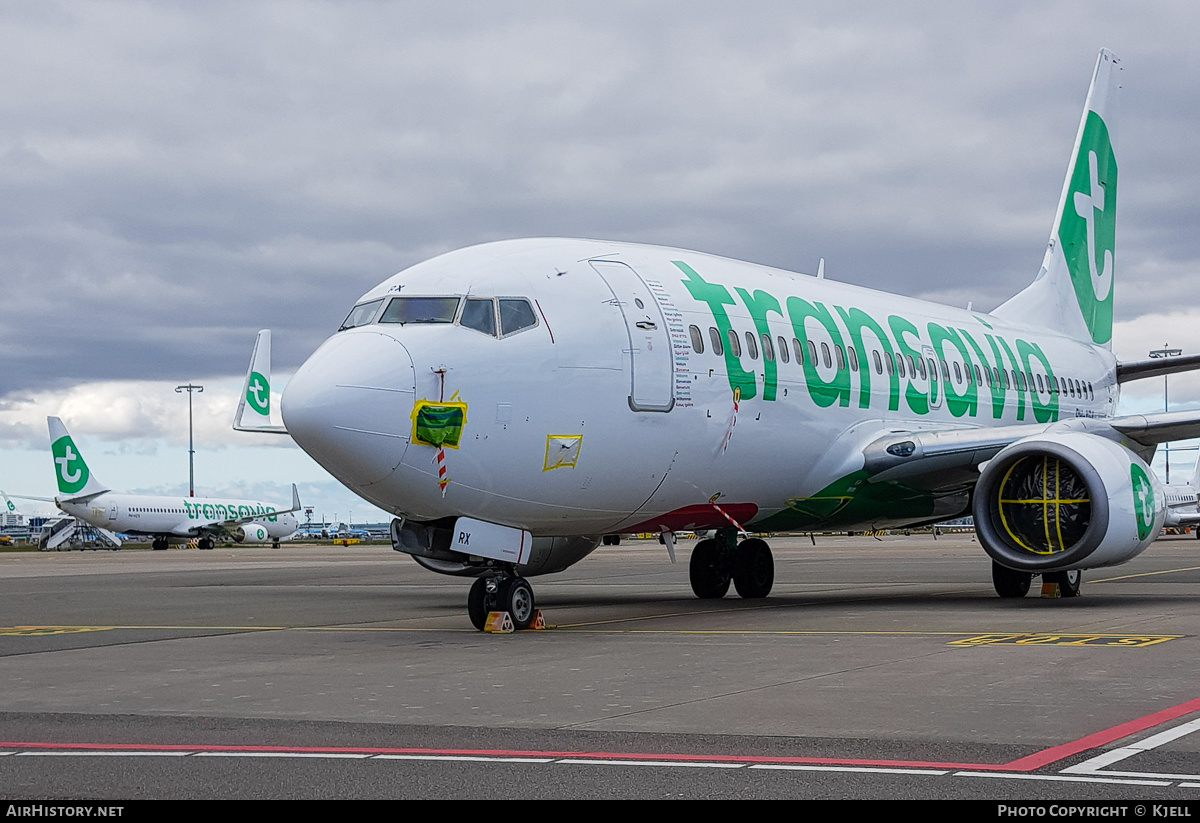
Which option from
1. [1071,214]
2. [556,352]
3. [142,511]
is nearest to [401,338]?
[556,352]

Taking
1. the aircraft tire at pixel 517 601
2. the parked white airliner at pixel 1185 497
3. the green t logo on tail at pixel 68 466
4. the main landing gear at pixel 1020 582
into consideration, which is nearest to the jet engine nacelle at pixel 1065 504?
the main landing gear at pixel 1020 582

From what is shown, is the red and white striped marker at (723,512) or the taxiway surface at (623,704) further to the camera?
the red and white striped marker at (723,512)

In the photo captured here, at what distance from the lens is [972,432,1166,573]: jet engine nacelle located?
15.9m

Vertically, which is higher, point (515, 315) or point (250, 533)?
point (515, 315)

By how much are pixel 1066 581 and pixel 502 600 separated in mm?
8560

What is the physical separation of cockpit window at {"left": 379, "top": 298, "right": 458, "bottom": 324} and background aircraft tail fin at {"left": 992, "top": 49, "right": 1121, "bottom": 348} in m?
15.3

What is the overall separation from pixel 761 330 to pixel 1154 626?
5912 mm

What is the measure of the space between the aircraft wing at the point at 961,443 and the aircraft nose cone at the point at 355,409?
776 centimetres

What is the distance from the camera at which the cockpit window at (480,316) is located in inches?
542

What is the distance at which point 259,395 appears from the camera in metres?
55.5

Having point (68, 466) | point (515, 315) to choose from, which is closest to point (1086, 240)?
point (515, 315)

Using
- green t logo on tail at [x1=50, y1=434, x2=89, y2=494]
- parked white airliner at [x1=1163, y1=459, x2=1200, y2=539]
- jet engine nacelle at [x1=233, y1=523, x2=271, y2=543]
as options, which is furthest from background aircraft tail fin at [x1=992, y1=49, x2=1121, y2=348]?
jet engine nacelle at [x1=233, y1=523, x2=271, y2=543]

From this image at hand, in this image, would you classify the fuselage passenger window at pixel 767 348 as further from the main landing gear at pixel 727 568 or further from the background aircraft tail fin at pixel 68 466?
the background aircraft tail fin at pixel 68 466

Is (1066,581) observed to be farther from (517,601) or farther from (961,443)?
(517,601)
